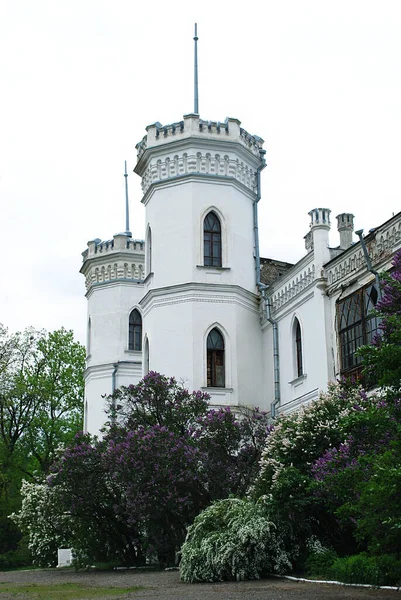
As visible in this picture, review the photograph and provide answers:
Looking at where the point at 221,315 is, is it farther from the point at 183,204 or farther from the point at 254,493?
the point at 254,493

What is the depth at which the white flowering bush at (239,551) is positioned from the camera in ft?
46.3

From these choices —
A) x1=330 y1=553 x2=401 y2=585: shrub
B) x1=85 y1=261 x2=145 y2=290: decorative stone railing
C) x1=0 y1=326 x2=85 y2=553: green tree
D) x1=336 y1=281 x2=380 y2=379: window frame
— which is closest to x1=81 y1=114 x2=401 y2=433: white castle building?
x1=336 y1=281 x2=380 y2=379: window frame

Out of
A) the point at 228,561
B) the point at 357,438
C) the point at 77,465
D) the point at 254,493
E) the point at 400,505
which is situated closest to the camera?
the point at 400,505

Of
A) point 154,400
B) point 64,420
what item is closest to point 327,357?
point 154,400

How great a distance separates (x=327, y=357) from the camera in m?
21.4

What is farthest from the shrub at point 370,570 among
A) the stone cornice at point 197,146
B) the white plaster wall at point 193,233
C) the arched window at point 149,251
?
the stone cornice at point 197,146

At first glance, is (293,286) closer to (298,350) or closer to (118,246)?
(298,350)

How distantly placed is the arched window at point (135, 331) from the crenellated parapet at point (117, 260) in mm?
1460

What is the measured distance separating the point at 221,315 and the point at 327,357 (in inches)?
190

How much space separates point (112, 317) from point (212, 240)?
9133 millimetres

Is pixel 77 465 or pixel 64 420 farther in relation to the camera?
pixel 64 420

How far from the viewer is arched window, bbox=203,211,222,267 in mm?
25938

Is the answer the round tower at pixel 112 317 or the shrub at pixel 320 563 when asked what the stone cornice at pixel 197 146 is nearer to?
the round tower at pixel 112 317

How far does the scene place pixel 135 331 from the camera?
1341 inches
